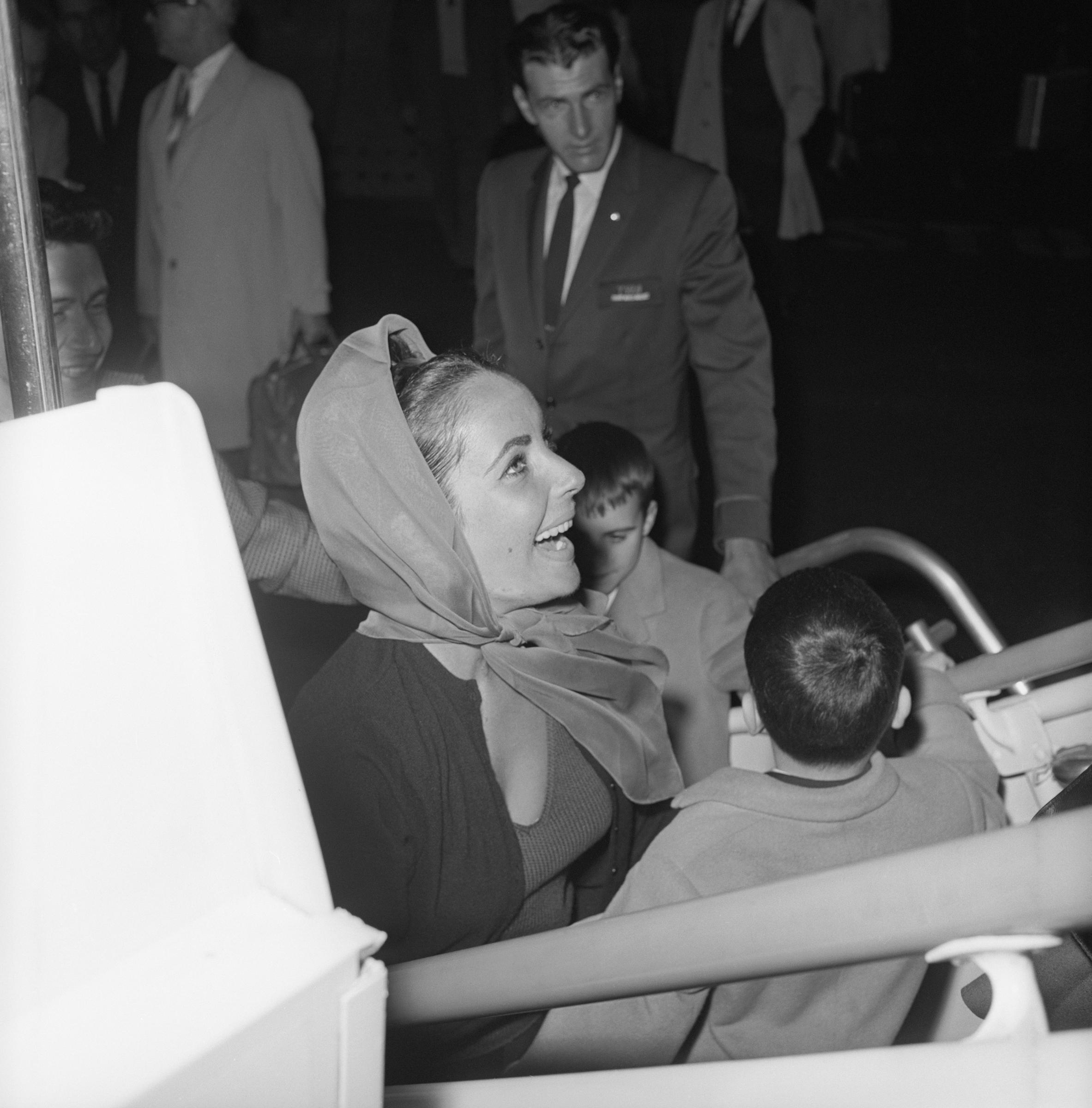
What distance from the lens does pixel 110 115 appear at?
521 centimetres

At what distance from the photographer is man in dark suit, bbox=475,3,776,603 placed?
2.91 metres

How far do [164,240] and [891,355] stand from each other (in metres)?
4.95

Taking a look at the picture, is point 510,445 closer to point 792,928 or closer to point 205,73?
point 792,928

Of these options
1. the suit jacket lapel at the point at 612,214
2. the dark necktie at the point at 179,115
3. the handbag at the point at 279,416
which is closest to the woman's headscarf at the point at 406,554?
the suit jacket lapel at the point at 612,214

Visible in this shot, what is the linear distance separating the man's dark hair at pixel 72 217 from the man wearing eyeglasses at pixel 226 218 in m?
1.30

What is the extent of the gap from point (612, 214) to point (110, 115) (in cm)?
310

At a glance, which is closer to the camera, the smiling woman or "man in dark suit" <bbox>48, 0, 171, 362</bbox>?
the smiling woman

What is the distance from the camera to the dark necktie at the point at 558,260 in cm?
308

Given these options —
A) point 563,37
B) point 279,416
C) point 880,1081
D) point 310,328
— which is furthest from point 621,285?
point 880,1081

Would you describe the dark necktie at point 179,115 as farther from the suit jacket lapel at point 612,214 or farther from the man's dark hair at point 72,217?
the suit jacket lapel at point 612,214

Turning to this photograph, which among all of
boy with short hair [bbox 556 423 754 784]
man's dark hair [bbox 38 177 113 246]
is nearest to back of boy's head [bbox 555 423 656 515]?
boy with short hair [bbox 556 423 754 784]

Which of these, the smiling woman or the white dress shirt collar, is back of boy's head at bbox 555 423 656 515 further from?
the white dress shirt collar

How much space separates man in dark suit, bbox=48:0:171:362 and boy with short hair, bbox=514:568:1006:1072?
3.64m

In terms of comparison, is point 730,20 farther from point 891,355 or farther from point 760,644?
point 760,644
